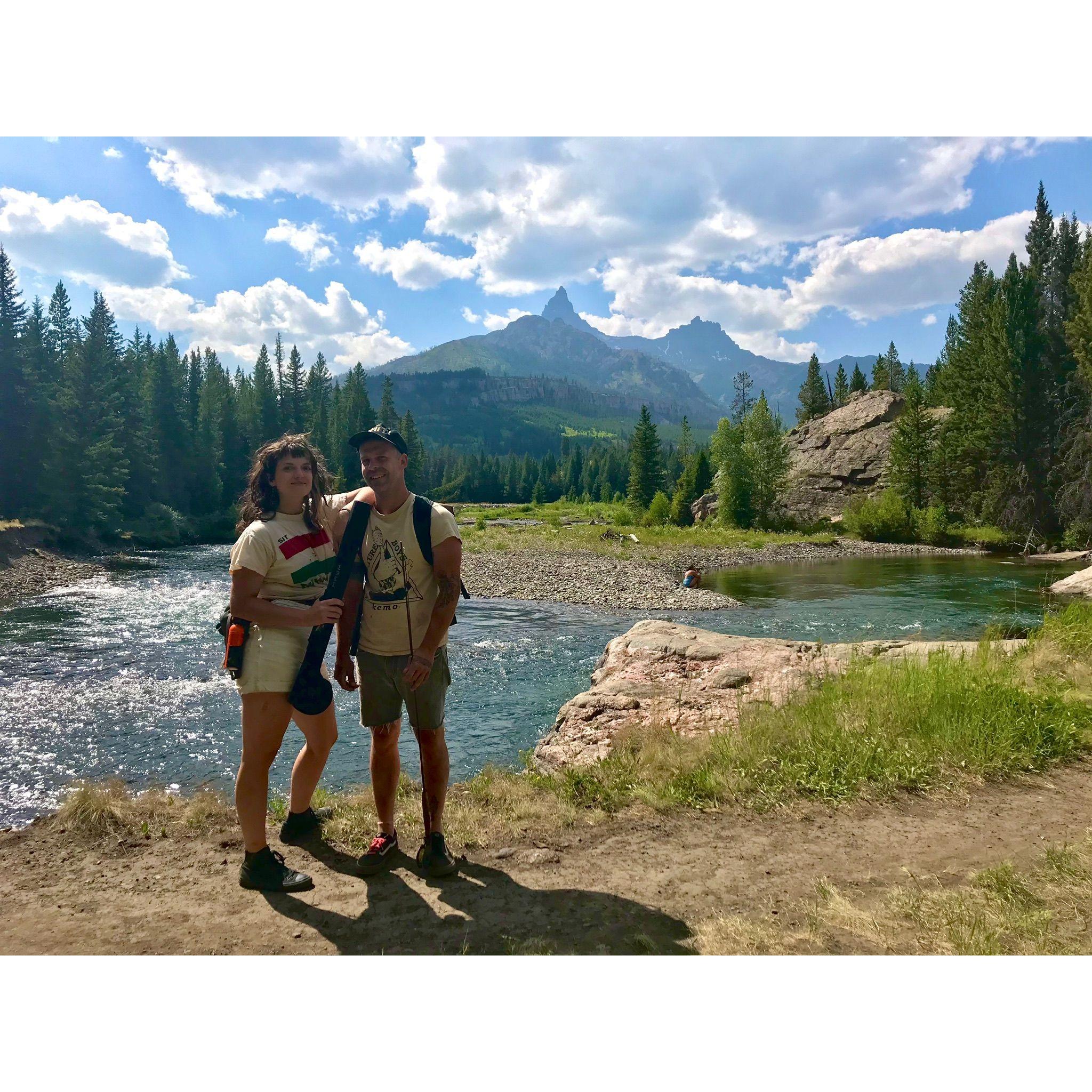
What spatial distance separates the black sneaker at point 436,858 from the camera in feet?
13.1

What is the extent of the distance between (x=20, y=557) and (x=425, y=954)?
1443 inches

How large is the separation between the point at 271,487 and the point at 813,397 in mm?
96028

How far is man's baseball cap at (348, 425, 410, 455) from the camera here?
3.99 m

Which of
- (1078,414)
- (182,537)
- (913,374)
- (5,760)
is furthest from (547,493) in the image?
(5,760)

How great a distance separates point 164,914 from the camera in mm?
3564

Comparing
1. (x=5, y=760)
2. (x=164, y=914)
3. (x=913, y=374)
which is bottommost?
(x=5, y=760)

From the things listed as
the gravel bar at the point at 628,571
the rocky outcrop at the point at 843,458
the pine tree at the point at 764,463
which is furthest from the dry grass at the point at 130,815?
the rocky outcrop at the point at 843,458

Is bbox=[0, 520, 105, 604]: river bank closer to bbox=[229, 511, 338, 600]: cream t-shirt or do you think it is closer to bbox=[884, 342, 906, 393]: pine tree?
bbox=[229, 511, 338, 600]: cream t-shirt

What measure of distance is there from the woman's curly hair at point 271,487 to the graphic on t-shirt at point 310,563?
0.29ft

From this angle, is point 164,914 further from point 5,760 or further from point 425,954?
point 5,760

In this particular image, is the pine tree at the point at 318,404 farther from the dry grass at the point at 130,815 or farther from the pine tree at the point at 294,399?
the dry grass at the point at 130,815

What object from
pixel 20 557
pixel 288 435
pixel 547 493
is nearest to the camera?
pixel 288 435

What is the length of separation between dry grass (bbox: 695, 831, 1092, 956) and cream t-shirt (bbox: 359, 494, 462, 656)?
7.48 ft

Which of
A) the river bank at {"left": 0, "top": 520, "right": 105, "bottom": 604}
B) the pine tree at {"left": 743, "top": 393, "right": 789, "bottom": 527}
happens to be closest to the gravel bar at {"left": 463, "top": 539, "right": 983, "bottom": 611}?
the pine tree at {"left": 743, "top": 393, "right": 789, "bottom": 527}
